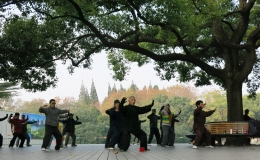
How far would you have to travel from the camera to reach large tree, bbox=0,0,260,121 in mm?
17266

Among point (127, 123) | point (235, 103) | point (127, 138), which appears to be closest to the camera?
point (127, 123)

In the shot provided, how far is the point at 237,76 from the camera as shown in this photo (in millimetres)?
21062

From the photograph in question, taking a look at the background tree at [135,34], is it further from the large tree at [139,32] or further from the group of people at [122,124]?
the group of people at [122,124]

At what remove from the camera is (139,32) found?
18.8 m

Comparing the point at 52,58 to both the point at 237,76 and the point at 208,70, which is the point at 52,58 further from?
the point at 237,76

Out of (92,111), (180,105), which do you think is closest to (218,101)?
(180,105)

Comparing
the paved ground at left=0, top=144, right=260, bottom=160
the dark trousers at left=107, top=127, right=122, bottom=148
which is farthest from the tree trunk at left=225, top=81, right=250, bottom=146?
the paved ground at left=0, top=144, right=260, bottom=160

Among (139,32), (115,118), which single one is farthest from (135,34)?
(115,118)

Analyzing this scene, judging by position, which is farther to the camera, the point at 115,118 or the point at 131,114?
the point at 115,118

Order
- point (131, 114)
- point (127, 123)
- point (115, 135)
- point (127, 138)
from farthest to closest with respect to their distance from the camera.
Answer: point (115, 135) → point (127, 138) → point (127, 123) → point (131, 114)

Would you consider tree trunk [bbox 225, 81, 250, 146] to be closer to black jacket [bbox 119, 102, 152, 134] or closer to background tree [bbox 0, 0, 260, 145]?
background tree [bbox 0, 0, 260, 145]

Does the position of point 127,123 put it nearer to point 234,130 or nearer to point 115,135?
point 115,135

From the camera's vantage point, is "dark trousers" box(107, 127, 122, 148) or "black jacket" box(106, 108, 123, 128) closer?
"dark trousers" box(107, 127, 122, 148)

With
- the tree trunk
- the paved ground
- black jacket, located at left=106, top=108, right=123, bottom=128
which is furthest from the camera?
the tree trunk
